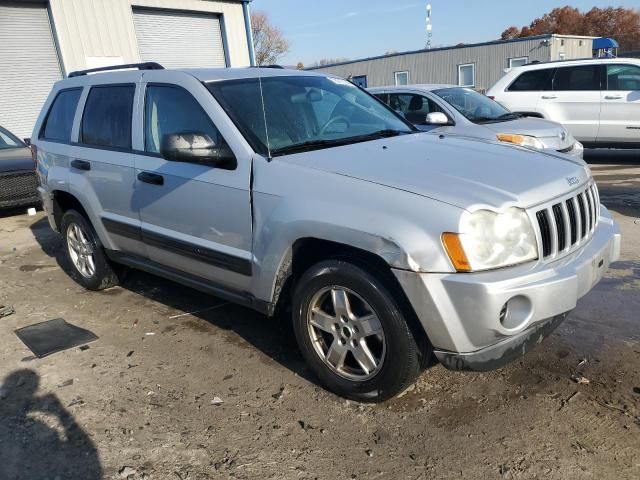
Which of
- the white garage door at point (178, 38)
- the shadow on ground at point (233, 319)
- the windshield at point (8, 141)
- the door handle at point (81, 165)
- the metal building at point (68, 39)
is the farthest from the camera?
the white garage door at point (178, 38)

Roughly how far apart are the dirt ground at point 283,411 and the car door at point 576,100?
7.22 metres

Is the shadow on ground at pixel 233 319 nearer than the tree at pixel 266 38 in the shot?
Yes

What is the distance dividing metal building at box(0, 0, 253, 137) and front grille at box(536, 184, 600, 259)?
13433mm

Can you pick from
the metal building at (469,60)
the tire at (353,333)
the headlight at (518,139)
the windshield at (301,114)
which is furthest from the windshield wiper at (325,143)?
the metal building at (469,60)

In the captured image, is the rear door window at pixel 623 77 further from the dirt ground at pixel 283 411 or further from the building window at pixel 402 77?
the building window at pixel 402 77

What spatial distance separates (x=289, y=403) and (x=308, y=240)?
→ 0.93 m

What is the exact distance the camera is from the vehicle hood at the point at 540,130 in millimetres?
7740

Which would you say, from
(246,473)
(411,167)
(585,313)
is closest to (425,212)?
(411,167)

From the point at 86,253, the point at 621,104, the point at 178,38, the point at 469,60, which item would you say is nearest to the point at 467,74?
the point at 469,60

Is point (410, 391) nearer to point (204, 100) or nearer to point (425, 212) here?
point (425, 212)

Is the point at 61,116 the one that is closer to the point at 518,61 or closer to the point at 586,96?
the point at 586,96

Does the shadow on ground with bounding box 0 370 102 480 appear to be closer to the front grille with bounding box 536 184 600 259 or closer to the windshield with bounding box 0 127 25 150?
the front grille with bounding box 536 184 600 259

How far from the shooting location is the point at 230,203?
337 cm

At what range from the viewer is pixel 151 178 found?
390cm
